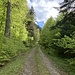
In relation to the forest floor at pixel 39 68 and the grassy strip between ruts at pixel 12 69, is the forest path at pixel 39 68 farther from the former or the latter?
the grassy strip between ruts at pixel 12 69

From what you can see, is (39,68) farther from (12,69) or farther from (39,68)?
(12,69)

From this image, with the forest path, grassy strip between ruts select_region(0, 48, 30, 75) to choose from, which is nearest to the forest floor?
the forest path

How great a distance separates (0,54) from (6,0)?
7.37 metres

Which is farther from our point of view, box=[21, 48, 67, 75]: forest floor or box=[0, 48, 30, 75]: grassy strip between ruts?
box=[21, 48, 67, 75]: forest floor

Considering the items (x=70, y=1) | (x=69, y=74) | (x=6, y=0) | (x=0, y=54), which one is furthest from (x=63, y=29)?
(x=0, y=54)

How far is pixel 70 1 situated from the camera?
1858 centimetres

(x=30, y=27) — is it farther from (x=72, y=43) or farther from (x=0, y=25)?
(x=72, y=43)

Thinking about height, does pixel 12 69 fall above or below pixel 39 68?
above

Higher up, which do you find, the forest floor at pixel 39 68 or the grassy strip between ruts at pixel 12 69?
the grassy strip between ruts at pixel 12 69

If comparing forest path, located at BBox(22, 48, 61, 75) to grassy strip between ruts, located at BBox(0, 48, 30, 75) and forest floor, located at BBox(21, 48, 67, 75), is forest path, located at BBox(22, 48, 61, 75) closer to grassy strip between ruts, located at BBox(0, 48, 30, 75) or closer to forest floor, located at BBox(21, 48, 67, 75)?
forest floor, located at BBox(21, 48, 67, 75)

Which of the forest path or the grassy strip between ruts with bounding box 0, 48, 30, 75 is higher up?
the grassy strip between ruts with bounding box 0, 48, 30, 75

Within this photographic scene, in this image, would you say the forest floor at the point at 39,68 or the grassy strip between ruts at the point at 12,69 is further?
the forest floor at the point at 39,68

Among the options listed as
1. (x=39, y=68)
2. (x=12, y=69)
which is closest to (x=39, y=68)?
(x=39, y=68)

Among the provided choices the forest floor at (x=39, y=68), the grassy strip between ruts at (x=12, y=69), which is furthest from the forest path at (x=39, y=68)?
the grassy strip between ruts at (x=12, y=69)
